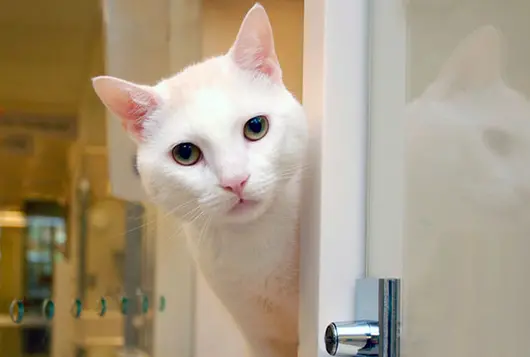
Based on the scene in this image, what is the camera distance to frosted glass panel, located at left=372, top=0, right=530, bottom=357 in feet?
1.21

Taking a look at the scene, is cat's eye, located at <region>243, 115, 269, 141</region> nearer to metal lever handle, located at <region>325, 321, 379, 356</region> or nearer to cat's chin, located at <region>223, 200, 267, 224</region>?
cat's chin, located at <region>223, 200, 267, 224</region>

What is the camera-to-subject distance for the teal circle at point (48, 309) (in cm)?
127

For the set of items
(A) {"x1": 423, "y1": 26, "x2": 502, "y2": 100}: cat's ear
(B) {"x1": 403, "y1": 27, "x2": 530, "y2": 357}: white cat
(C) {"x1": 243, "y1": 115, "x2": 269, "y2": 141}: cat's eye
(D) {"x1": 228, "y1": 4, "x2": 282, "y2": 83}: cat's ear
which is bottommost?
(B) {"x1": 403, "y1": 27, "x2": 530, "y2": 357}: white cat

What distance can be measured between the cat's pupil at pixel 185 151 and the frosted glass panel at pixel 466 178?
21 centimetres

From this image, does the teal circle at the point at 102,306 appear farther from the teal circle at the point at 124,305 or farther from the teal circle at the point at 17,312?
the teal circle at the point at 17,312

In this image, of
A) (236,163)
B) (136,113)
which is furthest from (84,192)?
(236,163)

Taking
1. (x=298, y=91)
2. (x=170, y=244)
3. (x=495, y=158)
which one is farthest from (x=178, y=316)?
(x=495, y=158)

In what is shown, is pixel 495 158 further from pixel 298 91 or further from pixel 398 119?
pixel 298 91

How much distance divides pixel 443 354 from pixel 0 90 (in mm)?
1252

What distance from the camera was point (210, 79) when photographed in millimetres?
649

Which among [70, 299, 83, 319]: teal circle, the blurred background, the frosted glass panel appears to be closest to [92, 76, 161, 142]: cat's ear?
the frosted glass panel

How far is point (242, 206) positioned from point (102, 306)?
80 centimetres

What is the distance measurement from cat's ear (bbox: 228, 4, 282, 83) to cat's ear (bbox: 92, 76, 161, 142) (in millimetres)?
99

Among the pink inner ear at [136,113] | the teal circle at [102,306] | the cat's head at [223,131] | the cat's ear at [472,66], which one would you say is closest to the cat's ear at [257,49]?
the cat's head at [223,131]
